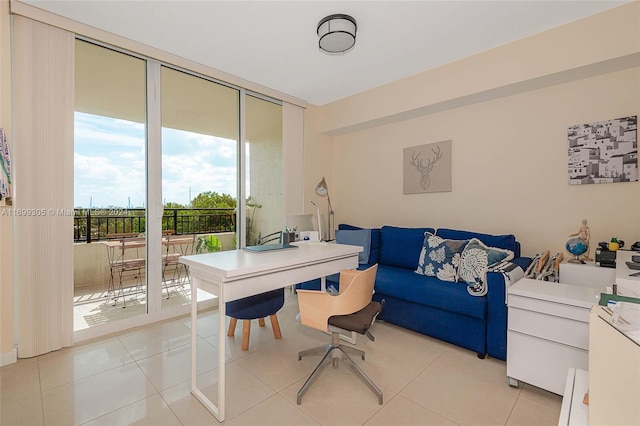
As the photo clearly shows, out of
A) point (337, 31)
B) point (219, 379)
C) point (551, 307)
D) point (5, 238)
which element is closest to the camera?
point (219, 379)

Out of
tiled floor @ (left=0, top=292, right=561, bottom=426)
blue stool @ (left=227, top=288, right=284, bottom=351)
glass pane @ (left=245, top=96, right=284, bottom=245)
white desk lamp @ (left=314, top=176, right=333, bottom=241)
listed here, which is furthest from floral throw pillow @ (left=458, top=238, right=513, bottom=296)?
glass pane @ (left=245, top=96, right=284, bottom=245)

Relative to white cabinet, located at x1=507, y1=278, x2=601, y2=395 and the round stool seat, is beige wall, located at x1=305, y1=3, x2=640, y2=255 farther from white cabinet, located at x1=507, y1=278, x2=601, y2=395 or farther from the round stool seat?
the round stool seat

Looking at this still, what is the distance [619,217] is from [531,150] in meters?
0.88

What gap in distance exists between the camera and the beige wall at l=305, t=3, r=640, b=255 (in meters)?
2.41

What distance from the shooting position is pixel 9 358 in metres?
2.22

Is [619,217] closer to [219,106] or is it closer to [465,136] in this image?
[465,136]

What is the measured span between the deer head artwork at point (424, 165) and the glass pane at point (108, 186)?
3.08 meters


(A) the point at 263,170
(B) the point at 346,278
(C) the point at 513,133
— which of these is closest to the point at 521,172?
(C) the point at 513,133

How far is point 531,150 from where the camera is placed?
2.87 metres

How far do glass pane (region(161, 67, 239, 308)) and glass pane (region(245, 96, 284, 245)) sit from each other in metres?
0.21

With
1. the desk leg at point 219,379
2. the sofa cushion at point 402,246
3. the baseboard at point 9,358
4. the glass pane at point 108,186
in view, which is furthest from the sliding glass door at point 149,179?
the sofa cushion at point 402,246

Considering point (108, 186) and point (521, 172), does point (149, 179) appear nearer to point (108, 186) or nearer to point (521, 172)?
point (108, 186)

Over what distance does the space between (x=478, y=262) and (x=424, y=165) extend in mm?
1521

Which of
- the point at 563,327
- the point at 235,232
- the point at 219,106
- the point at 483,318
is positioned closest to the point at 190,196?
the point at 235,232
